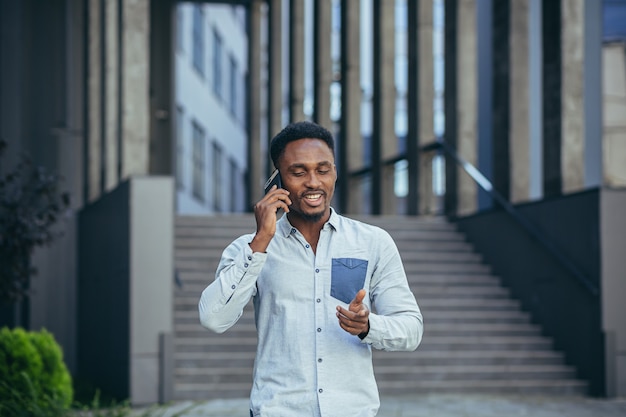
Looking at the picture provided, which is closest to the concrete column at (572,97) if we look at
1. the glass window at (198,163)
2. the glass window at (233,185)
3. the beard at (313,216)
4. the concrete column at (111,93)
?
the concrete column at (111,93)

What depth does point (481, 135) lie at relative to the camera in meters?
19.1

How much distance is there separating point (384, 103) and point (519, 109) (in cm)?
535

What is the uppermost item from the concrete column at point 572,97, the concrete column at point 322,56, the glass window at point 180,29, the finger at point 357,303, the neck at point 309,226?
A: the glass window at point 180,29

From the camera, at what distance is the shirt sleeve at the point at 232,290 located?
3.70 meters

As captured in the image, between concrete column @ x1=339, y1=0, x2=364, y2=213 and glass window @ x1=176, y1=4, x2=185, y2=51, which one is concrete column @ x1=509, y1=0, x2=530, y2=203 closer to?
concrete column @ x1=339, y1=0, x2=364, y2=213

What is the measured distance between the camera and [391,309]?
149 inches

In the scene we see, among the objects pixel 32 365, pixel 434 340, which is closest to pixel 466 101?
pixel 434 340

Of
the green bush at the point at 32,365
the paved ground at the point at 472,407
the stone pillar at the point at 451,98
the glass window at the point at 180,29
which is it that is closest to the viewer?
the green bush at the point at 32,365

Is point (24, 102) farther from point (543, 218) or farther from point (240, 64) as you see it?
point (240, 64)

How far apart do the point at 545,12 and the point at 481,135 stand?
4.40m

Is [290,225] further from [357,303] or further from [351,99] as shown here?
[351,99]

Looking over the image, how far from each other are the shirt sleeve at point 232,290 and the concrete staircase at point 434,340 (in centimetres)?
900

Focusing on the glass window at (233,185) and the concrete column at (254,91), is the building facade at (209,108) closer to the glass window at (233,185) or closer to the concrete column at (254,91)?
the glass window at (233,185)

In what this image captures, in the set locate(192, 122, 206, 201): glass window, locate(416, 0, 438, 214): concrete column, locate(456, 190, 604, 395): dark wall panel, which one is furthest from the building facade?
locate(456, 190, 604, 395): dark wall panel
